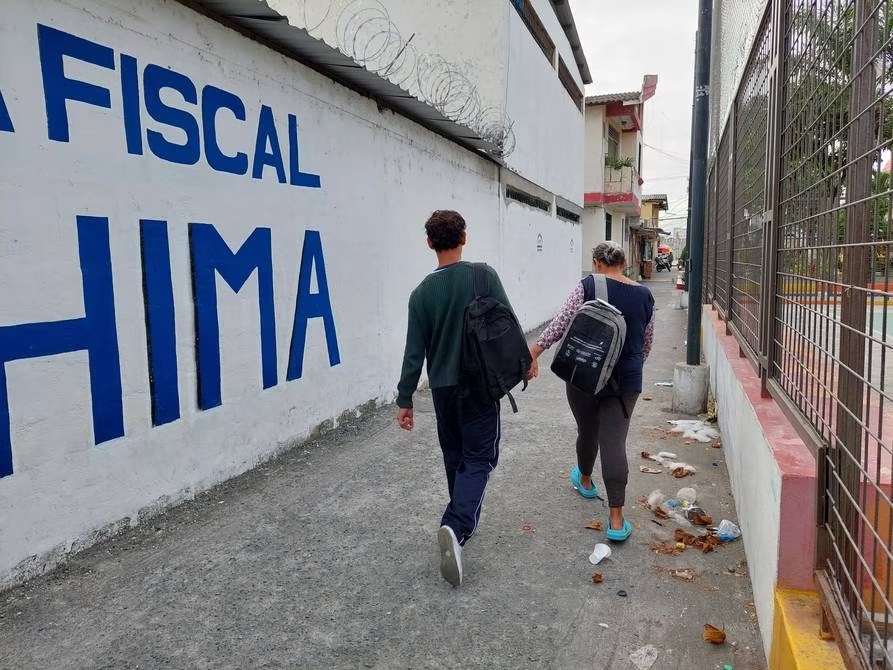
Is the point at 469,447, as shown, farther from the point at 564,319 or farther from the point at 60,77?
the point at 60,77

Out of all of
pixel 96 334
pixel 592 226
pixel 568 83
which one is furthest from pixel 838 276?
pixel 592 226

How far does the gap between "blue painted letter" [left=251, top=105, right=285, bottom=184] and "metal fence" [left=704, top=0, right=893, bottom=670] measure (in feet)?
10.1

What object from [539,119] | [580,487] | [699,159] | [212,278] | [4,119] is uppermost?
[539,119]

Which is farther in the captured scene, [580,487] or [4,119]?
[580,487]

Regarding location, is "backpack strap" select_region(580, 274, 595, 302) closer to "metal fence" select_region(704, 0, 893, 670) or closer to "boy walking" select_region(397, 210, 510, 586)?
"boy walking" select_region(397, 210, 510, 586)

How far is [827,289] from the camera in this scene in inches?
80.7

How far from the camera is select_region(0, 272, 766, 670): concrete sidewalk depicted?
2.49 m

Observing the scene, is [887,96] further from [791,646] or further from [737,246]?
[737,246]

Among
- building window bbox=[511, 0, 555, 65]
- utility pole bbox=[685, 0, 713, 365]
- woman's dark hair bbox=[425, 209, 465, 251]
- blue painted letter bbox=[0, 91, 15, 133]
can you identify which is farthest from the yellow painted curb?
building window bbox=[511, 0, 555, 65]

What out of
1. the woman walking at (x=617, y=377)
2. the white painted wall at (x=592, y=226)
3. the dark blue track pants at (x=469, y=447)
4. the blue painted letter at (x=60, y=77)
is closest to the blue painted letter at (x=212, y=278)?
the blue painted letter at (x=60, y=77)

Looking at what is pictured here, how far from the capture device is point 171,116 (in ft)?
12.1

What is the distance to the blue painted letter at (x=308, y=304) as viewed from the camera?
4875 mm

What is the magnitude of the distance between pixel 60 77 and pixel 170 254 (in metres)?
1.01

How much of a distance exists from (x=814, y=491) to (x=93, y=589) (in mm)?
2906
